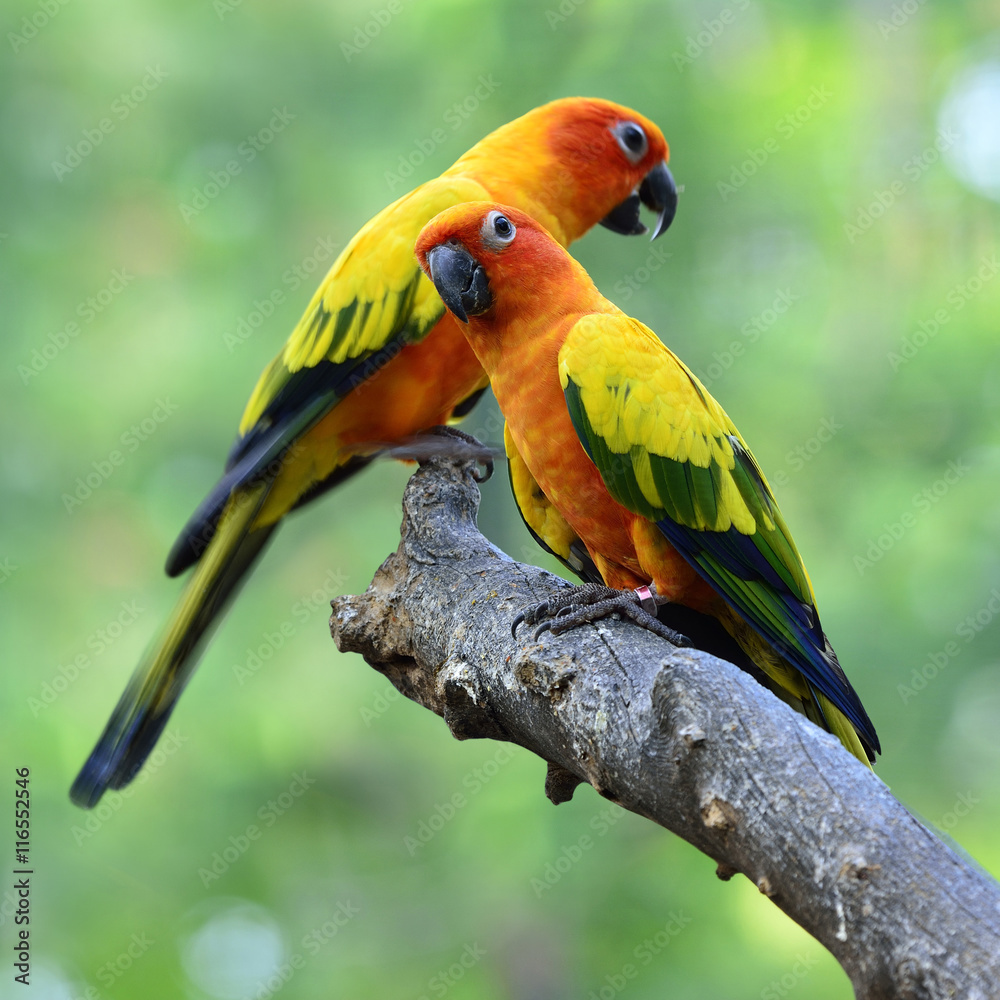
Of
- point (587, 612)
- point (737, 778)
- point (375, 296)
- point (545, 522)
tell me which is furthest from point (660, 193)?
point (737, 778)

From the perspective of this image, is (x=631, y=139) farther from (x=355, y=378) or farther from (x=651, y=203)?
(x=355, y=378)

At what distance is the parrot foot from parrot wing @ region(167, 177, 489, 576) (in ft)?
2.95

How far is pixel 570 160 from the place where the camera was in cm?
253

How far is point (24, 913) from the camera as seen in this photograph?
3.11m

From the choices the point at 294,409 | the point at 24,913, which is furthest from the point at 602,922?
the point at 294,409

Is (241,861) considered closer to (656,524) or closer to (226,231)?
(226,231)

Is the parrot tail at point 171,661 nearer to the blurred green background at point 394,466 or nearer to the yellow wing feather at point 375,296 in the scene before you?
the yellow wing feather at point 375,296

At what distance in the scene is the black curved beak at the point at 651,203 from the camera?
271 cm

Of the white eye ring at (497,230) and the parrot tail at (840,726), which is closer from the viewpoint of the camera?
the parrot tail at (840,726)

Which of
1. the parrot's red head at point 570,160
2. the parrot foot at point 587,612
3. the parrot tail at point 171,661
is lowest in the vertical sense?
the parrot tail at point 171,661

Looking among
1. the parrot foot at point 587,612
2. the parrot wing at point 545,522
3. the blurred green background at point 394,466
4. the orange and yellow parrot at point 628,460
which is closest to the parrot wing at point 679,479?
the orange and yellow parrot at point 628,460

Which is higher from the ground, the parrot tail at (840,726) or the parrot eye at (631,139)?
the parrot eye at (631,139)

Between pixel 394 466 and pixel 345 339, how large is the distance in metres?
2.20

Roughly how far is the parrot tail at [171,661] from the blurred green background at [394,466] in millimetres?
1822
